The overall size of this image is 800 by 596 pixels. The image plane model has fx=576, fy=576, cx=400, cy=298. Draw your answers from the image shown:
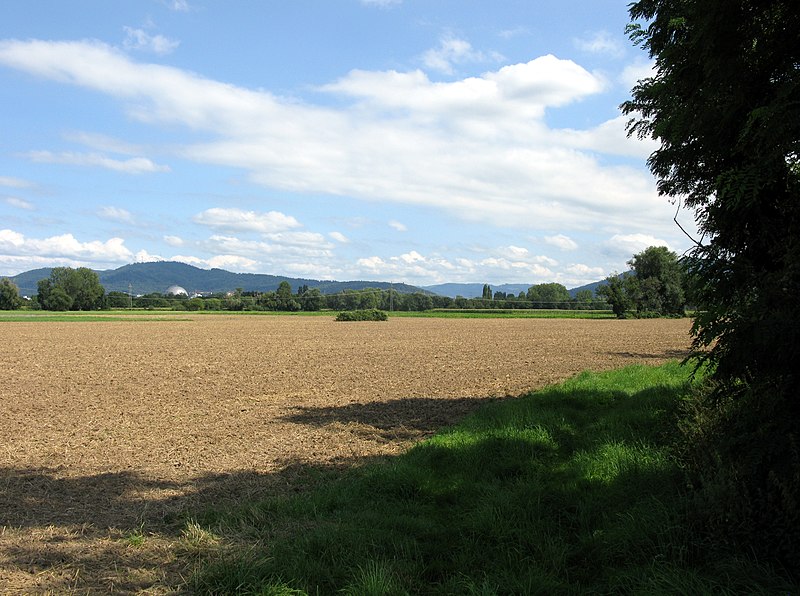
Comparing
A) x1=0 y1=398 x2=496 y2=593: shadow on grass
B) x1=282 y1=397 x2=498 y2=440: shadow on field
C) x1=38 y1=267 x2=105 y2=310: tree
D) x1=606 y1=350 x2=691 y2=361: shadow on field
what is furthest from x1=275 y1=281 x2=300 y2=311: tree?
x1=0 y1=398 x2=496 y2=593: shadow on grass

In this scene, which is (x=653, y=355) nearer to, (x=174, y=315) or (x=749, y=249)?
(x=749, y=249)

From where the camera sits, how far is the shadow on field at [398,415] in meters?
11.9

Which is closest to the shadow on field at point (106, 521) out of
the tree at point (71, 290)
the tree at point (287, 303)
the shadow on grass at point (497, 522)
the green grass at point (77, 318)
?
the shadow on grass at point (497, 522)

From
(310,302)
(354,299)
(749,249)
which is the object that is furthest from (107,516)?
(354,299)

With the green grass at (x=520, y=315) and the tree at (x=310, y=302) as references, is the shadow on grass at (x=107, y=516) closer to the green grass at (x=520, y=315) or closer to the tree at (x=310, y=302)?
the green grass at (x=520, y=315)

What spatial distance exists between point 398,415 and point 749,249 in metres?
9.59

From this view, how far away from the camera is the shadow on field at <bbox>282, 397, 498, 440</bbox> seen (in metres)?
11.9

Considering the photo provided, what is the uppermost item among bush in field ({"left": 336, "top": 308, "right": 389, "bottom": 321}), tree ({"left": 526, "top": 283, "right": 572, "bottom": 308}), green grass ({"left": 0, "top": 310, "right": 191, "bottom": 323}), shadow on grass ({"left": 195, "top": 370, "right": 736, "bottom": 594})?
tree ({"left": 526, "top": 283, "right": 572, "bottom": 308})

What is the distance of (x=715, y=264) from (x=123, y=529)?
661 centimetres

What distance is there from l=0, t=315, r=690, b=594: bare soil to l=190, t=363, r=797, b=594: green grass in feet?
2.83

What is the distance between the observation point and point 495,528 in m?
5.71

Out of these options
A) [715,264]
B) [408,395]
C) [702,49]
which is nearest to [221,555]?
[715,264]

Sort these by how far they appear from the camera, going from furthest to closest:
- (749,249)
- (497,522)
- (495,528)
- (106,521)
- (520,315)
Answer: (520,315) < (106,521) < (497,522) < (495,528) < (749,249)

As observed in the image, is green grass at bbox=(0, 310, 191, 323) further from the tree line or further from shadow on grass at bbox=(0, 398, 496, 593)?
shadow on grass at bbox=(0, 398, 496, 593)
